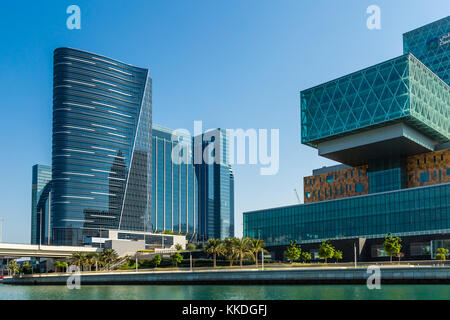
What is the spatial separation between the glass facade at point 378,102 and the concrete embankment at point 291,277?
61007 mm

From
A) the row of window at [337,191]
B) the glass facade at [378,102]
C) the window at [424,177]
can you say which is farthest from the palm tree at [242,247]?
the window at [424,177]

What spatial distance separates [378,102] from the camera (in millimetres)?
129875

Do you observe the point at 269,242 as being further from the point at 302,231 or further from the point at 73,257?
the point at 73,257

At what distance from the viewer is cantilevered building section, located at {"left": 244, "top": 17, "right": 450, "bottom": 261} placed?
123 meters

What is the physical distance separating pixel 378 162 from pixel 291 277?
246 ft

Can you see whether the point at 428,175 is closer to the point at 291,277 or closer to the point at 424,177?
the point at 424,177

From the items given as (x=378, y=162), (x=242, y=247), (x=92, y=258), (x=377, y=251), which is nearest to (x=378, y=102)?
(x=378, y=162)

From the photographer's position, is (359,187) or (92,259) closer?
(92,259)

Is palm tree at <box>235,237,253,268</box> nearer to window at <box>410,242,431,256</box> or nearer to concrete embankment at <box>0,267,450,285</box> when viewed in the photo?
concrete embankment at <box>0,267,450,285</box>

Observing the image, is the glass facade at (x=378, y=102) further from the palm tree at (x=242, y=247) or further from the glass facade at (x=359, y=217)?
the palm tree at (x=242, y=247)

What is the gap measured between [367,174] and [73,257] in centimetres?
8631

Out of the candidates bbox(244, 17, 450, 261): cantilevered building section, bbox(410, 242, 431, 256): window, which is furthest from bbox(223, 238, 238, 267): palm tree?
bbox(410, 242, 431, 256): window

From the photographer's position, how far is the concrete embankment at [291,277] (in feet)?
225
